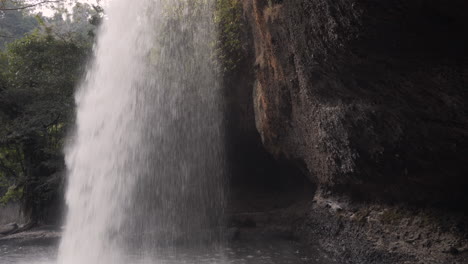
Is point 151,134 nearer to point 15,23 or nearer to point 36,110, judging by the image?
point 36,110

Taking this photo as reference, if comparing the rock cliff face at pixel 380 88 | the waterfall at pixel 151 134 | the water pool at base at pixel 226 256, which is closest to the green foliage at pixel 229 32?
the waterfall at pixel 151 134

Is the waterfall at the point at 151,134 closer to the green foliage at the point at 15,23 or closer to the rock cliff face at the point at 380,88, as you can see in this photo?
the rock cliff face at the point at 380,88

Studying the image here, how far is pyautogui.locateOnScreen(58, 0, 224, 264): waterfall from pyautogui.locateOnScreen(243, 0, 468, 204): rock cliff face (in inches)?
126

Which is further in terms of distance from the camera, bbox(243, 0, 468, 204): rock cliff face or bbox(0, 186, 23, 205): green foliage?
bbox(0, 186, 23, 205): green foliage

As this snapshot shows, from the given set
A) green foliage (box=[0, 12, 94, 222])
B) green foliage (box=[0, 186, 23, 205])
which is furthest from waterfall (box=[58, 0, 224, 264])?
green foliage (box=[0, 186, 23, 205])

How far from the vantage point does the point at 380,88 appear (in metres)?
4.05

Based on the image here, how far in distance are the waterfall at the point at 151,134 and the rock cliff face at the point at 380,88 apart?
319 centimetres

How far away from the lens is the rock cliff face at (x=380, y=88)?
129 inches

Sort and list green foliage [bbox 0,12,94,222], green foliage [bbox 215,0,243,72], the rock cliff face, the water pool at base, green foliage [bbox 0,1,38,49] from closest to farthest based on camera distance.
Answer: the rock cliff face
the water pool at base
green foliage [bbox 215,0,243,72]
green foliage [bbox 0,12,94,222]
green foliage [bbox 0,1,38,49]

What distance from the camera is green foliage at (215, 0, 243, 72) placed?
772 centimetres

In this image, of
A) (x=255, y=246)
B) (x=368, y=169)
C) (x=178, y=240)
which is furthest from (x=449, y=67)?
(x=178, y=240)

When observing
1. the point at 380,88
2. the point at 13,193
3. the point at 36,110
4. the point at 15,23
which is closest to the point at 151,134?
the point at 36,110

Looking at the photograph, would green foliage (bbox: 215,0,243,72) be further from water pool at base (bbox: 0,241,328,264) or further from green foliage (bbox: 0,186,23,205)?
green foliage (bbox: 0,186,23,205)

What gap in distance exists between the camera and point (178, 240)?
8156 mm
